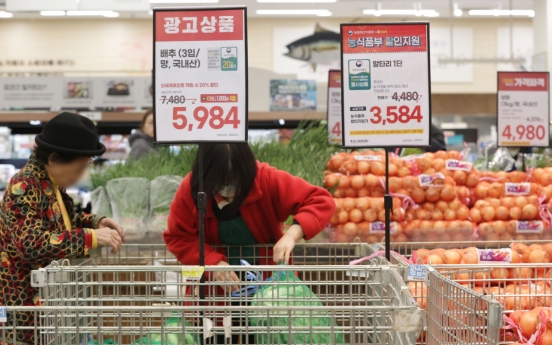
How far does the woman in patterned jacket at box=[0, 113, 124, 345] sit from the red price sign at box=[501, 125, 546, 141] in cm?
289

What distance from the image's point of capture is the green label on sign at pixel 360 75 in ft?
7.63

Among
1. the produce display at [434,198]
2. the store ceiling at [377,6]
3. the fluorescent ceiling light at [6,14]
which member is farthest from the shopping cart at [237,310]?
the fluorescent ceiling light at [6,14]

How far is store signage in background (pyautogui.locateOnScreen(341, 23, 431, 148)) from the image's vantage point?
2.32 metres

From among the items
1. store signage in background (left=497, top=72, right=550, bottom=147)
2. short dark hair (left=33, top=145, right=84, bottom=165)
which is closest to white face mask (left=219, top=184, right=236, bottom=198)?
short dark hair (left=33, top=145, right=84, bottom=165)

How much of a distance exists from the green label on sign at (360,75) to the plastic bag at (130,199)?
1.85 m

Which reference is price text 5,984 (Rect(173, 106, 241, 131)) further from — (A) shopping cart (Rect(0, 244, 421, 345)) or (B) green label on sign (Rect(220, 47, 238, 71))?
(A) shopping cart (Rect(0, 244, 421, 345))

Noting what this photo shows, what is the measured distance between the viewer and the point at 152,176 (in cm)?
399

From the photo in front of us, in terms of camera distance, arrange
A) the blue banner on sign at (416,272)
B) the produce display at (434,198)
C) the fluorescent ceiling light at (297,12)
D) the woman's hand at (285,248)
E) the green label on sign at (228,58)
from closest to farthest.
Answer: the blue banner on sign at (416,272), the green label on sign at (228,58), the woman's hand at (285,248), the produce display at (434,198), the fluorescent ceiling light at (297,12)

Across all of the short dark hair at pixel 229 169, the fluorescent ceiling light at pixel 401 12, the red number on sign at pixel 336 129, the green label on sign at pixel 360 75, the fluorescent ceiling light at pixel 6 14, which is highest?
the fluorescent ceiling light at pixel 6 14

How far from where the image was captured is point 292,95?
737cm

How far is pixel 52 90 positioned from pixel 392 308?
6.67 m

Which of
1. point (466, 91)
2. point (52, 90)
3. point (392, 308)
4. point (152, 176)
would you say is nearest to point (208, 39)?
point (392, 308)

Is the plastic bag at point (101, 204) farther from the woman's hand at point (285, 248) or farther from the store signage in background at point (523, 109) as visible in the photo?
the store signage in background at point (523, 109)

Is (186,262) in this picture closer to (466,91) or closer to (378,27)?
(378,27)
